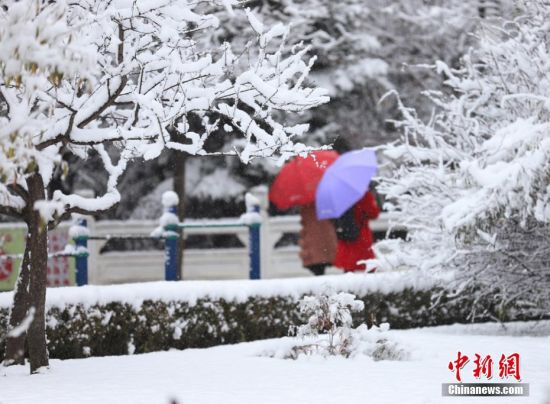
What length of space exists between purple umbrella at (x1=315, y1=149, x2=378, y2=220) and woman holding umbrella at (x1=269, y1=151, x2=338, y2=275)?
1.38 feet

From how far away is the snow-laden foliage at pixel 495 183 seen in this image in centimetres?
875

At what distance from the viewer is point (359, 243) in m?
12.7

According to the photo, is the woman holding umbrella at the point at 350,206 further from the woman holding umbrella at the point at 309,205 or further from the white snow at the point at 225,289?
the white snow at the point at 225,289

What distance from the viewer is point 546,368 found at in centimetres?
766

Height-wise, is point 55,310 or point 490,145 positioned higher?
point 490,145

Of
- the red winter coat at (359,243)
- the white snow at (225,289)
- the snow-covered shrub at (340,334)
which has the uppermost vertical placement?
the red winter coat at (359,243)

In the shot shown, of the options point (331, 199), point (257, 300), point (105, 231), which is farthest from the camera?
point (105, 231)

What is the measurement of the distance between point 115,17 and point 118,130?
90 cm

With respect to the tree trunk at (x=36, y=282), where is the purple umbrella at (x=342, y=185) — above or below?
above

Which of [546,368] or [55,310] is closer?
[546,368]

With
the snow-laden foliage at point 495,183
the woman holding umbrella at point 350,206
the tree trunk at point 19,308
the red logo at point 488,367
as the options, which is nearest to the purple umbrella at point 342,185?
the woman holding umbrella at point 350,206

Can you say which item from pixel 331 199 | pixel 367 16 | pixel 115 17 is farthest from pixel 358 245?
pixel 367 16

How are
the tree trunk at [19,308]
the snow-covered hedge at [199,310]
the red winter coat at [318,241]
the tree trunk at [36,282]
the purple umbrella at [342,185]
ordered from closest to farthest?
the tree trunk at [36,282], the tree trunk at [19,308], the snow-covered hedge at [199,310], the purple umbrella at [342,185], the red winter coat at [318,241]

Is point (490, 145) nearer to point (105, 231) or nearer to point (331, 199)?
point (331, 199)
